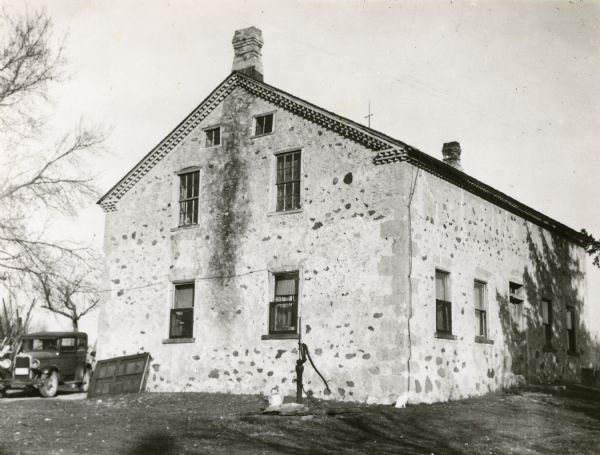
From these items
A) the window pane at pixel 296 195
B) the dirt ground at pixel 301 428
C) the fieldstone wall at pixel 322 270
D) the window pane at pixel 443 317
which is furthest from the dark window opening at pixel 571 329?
the window pane at pixel 296 195

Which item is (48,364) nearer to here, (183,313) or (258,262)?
(183,313)

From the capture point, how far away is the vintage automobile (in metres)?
21.8

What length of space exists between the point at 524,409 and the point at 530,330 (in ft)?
21.6

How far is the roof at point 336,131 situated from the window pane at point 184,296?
150 inches

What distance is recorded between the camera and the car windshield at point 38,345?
2284 cm

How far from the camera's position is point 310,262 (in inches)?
675

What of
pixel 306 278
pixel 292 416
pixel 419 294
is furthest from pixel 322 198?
pixel 292 416

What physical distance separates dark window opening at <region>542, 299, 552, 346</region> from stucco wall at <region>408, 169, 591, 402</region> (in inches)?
8.8

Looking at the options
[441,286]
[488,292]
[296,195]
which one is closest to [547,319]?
[488,292]

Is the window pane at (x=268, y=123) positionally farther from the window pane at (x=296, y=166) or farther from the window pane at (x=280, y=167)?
the window pane at (x=296, y=166)

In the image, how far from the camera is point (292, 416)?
1335 cm

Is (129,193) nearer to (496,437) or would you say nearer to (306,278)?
(306,278)

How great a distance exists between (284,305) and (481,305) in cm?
580

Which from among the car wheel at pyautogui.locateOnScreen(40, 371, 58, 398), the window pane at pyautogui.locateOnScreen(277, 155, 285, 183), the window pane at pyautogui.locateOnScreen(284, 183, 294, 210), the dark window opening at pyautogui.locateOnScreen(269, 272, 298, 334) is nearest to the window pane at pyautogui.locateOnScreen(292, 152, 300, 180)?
the window pane at pyautogui.locateOnScreen(284, 183, 294, 210)
